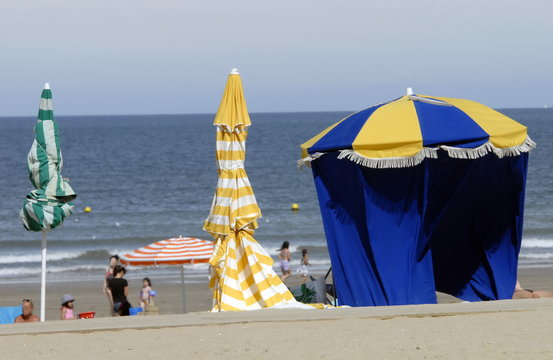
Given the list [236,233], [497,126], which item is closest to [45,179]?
[236,233]

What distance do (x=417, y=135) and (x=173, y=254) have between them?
3792mm

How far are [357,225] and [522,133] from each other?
2.01 metres

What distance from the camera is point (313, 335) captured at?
7312 mm

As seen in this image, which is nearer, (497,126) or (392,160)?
(392,160)

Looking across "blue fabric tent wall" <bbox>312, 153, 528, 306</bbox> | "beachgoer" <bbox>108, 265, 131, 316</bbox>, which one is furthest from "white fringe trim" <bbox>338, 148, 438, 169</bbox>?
"beachgoer" <bbox>108, 265, 131, 316</bbox>

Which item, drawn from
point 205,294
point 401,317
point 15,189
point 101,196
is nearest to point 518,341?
point 401,317

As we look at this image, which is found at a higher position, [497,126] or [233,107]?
[233,107]

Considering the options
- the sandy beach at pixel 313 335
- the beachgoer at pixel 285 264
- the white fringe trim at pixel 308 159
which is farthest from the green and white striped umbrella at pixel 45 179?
the beachgoer at pixel 285 264

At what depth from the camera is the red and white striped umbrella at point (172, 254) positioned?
36.4 feet

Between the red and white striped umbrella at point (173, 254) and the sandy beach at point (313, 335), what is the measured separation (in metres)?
2.44

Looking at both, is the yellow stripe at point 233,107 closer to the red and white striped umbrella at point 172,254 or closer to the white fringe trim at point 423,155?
the white fringe trim at point 423,155

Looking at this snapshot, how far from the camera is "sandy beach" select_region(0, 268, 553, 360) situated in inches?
266

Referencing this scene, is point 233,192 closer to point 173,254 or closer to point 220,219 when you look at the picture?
point 220,219

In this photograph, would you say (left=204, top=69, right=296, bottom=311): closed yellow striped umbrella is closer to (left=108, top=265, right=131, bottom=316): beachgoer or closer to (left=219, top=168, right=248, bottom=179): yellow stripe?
(left=219, top=168, right=248, bottom=179): yellow stripe
